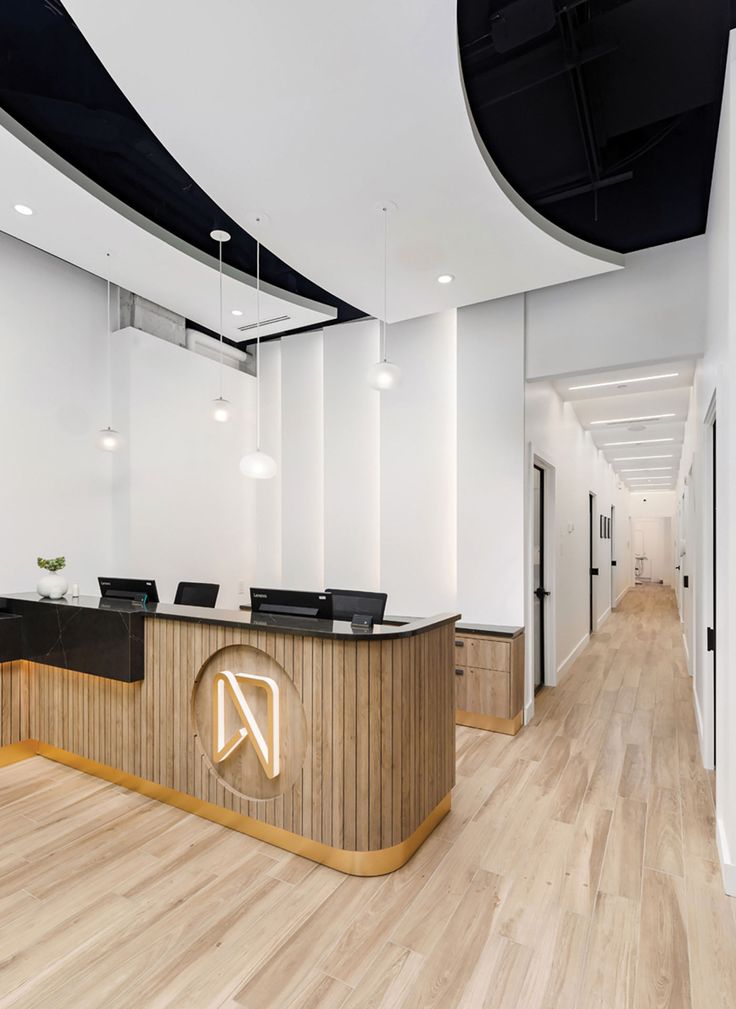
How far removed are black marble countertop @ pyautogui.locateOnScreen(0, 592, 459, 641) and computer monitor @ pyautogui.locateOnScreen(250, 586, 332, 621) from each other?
58mm

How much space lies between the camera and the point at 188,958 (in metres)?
1.99

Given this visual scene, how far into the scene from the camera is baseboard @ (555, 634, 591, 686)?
5961mm

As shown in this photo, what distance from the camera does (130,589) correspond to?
364 centimetres

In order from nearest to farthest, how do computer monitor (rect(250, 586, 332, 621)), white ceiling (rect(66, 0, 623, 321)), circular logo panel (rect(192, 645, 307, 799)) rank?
white ceiling (rect(66, 0, 623, 321)) < circular logo panel (rect(192, 645, 307, 799)) < computer monitor (rect(250, 586, 332, 621))

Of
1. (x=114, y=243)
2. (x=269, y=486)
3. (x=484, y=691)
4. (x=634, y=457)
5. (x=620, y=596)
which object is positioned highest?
(x=114, y=243)

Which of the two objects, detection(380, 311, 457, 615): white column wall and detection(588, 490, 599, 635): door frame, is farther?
detection(588, 490, 599, 635): door frame

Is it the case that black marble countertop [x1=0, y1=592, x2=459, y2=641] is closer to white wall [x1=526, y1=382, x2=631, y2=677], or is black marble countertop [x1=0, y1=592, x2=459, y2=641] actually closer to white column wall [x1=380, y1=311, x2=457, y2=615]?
white column wall [x1=380, y1=311, x2=457, y2=615]

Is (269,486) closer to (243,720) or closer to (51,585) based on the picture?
(51,585)

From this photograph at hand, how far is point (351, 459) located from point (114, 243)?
8.90 feet

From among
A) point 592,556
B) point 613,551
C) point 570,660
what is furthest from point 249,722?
point 613,551

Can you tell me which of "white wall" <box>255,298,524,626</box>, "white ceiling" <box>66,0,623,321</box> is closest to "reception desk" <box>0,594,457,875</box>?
"white wall" <box>255,298,524,626</box>

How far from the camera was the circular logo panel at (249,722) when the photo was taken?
104 inches

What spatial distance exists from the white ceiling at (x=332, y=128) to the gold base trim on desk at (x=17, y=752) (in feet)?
12.2

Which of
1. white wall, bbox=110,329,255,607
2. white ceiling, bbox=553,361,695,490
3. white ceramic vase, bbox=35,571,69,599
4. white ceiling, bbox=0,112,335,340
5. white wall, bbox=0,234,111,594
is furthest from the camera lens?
white ceiling, bbox=553,361,695,490
